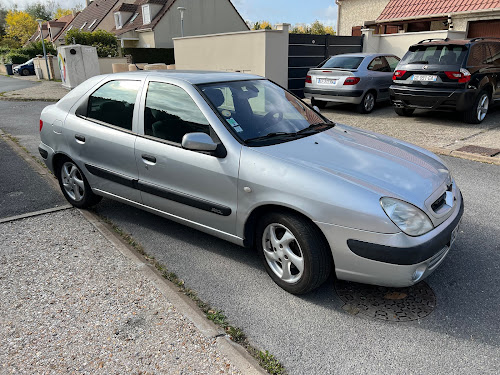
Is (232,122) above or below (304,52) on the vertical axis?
below

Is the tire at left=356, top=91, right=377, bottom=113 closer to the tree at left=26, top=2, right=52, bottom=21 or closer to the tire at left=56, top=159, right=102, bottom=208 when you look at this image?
the tire at left=56, top=159, right=102, bottom=208

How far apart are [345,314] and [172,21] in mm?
37955

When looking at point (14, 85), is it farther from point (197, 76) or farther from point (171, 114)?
point (171, 114)

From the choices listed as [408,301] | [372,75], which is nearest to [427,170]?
[408,301]

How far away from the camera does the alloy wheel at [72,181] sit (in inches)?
188

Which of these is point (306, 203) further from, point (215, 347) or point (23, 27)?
point (23, 27)

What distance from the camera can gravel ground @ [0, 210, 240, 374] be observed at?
249 centimetres

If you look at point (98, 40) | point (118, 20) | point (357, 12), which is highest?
point (118, 20)

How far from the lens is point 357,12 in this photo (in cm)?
2305

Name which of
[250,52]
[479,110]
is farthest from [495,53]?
[250,52]

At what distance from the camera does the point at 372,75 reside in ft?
37.5

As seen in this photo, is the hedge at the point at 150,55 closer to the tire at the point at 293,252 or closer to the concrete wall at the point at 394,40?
the concrete wall at the point at 394,40

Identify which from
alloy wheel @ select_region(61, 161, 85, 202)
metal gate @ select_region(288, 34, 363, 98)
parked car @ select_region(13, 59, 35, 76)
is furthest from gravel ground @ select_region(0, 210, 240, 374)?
parked car @ select_region(13, 59, 35, 76)

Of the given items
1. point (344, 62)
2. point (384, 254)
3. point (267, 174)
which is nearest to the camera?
point (384, 254)
